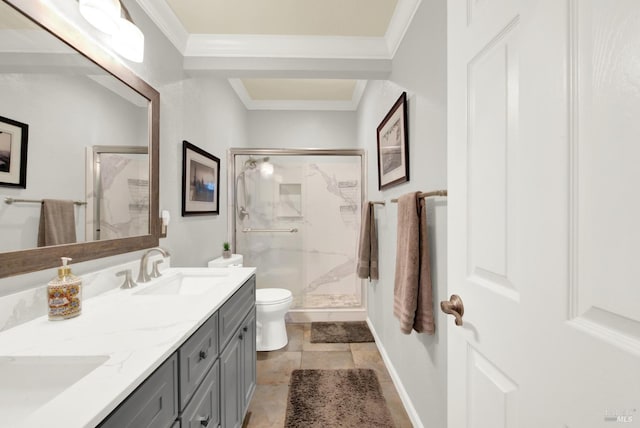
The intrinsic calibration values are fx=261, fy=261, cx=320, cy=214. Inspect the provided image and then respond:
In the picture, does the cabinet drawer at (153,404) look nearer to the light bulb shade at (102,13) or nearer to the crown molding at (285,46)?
the light bulb shade at (102,13)

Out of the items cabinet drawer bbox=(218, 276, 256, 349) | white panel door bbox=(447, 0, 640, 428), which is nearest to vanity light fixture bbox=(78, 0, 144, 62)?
cabinet drawer bbox=(218, 276, 256, 349)

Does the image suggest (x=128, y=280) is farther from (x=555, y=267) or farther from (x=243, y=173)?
(x=243, y=173)

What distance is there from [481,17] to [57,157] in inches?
56.2

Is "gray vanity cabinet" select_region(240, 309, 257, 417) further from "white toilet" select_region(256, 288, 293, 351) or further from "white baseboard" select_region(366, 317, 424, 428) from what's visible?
"white baseboard" select_region(366, 317, 424, 428)

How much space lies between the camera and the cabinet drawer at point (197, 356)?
80 cm

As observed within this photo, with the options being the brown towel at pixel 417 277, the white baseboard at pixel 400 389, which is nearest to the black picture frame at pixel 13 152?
the brown towel at pixel 417 277

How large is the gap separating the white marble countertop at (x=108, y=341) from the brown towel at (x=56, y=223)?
27cm

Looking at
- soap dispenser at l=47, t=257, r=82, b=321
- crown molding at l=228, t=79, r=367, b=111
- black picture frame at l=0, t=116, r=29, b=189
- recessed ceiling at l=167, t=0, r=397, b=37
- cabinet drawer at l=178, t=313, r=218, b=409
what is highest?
crown molding at l=228, t=79, r=367, b=111

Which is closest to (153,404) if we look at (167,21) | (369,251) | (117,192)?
(117,192)

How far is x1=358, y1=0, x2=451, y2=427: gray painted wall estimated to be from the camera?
1.16 metres

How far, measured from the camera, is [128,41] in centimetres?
117

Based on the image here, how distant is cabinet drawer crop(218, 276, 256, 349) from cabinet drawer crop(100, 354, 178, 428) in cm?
36

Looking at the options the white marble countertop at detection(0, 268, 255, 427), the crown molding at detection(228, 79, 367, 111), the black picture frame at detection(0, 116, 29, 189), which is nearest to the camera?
the white marble countertop at detection(0, 268, 255, 427)

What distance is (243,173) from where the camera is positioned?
3.03 meters
